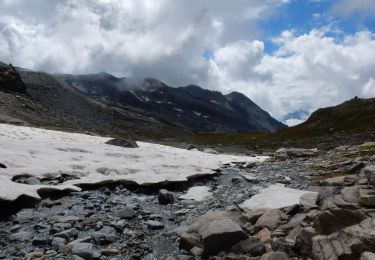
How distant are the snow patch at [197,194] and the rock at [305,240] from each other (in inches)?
434

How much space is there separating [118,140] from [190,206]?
24.8 metres

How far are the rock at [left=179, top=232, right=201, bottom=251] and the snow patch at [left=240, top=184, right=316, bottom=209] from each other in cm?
489

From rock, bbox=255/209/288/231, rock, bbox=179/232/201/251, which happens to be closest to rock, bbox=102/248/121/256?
rock, bbox=179/232/201/251

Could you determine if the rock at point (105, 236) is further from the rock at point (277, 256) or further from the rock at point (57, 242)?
the rock at point (277, 256)

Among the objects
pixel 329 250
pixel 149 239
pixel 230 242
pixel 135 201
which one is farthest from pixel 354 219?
pixel 135 201

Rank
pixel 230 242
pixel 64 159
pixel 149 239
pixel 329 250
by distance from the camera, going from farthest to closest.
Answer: pixel 64 159 < pixel 149 239 < pixel 230 242 < pixel 329 250

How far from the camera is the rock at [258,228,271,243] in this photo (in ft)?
40.5

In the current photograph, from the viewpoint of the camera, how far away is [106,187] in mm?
22656

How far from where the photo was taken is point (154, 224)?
15867 millimetres

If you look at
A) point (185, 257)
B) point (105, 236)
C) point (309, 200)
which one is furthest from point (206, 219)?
point (309, 200)

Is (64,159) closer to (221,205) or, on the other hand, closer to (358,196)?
(221,205)

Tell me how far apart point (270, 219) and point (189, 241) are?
9.64 feet

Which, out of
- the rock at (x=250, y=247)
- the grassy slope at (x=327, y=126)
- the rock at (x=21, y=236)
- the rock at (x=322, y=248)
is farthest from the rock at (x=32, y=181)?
the grassy slope at (x=327, y=126)

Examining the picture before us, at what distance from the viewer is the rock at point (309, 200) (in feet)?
48.4
